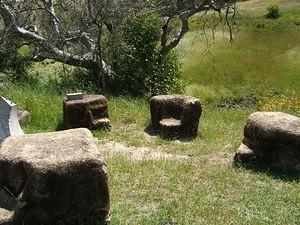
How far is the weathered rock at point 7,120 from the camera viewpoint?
Answer: 8.13m

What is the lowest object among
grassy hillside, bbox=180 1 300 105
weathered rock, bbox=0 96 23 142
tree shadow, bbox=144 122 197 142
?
grassy hillside, bbox=180 1 300 105

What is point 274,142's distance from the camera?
8.96 metres

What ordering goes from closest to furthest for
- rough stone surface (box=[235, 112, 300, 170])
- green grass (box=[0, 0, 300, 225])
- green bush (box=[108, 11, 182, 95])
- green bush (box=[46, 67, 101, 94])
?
green grass (box=[0, 0, 300, 225]) < rough stone surface (box=[235, 112, 300, 170]) < green bush (box=[46, 67, 101, 94]) < green bush (box=[108, 11, 182, 95])

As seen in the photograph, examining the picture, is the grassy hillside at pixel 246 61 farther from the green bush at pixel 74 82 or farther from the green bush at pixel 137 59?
the green bush at pixel 74 82

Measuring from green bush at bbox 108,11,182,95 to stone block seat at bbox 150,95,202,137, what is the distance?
5619 millimetres

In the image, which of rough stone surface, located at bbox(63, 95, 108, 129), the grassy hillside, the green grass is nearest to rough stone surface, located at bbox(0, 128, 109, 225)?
the green grass

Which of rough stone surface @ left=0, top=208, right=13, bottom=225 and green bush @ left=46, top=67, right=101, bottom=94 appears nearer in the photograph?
rough stone surface @ left=0, top=208, right=13, bottom=225

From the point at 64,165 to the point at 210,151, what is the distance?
201 inches

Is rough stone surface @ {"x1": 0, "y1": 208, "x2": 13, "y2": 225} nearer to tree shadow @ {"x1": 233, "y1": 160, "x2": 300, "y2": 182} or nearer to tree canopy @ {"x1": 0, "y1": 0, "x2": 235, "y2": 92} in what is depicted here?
tree shadow @ {"x1": 233, "y1": 160, "x2": 300, "y2": 182}

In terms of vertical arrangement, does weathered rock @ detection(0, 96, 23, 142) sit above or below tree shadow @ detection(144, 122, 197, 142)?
above

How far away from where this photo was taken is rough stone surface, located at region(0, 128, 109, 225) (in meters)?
5.79

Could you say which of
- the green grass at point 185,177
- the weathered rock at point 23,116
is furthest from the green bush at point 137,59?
the weathered rock at point 23,116

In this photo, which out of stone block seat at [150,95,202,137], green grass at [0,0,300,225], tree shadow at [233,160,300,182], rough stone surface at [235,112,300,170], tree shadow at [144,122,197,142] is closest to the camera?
green grass at [0,0,300,225]

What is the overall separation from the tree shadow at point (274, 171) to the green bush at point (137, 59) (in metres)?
9.06
